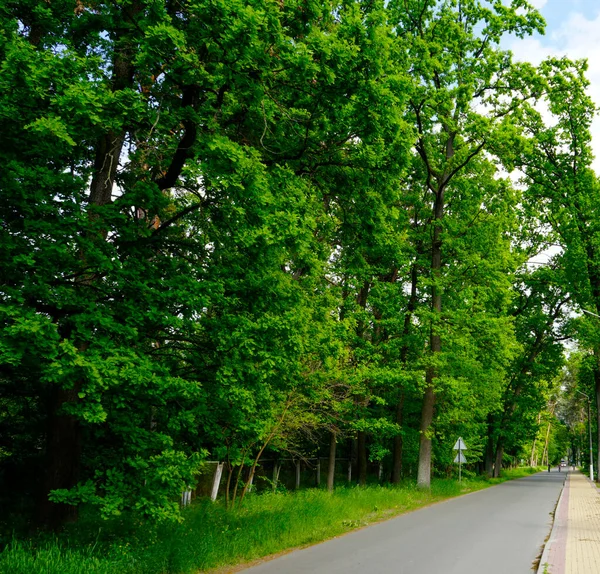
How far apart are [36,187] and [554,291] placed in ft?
125

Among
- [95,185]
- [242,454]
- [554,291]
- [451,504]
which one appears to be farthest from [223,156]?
[554,291]

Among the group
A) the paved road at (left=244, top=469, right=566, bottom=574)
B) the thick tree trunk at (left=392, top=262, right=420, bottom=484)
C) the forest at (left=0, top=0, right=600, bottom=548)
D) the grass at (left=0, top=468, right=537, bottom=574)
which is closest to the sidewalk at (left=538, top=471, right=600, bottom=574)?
the paved road at (left=244, top=469, right=566, bottom=574)

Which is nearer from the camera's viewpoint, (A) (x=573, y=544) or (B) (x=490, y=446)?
(A) (x=573, y=544)

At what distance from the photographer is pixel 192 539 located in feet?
28.8

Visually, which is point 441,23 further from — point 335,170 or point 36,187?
point 36,187

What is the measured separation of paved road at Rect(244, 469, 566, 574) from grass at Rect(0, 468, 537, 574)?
49cm

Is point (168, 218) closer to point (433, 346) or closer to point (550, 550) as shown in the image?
point (550, 550)

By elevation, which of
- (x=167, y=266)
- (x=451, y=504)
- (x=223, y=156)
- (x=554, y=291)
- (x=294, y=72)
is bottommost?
(x=451, y=504)

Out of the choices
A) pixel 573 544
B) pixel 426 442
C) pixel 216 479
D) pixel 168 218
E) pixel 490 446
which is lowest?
pixel 490 446

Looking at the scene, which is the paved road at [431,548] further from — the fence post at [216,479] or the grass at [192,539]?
the fence post at [216,479]

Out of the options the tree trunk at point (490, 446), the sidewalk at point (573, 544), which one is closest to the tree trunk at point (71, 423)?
the sidewalk at point (573, 544)

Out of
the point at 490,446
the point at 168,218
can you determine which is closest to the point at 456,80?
the point at 168,218

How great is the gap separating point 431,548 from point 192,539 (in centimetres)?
429

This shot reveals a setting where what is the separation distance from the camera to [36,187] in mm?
7473
